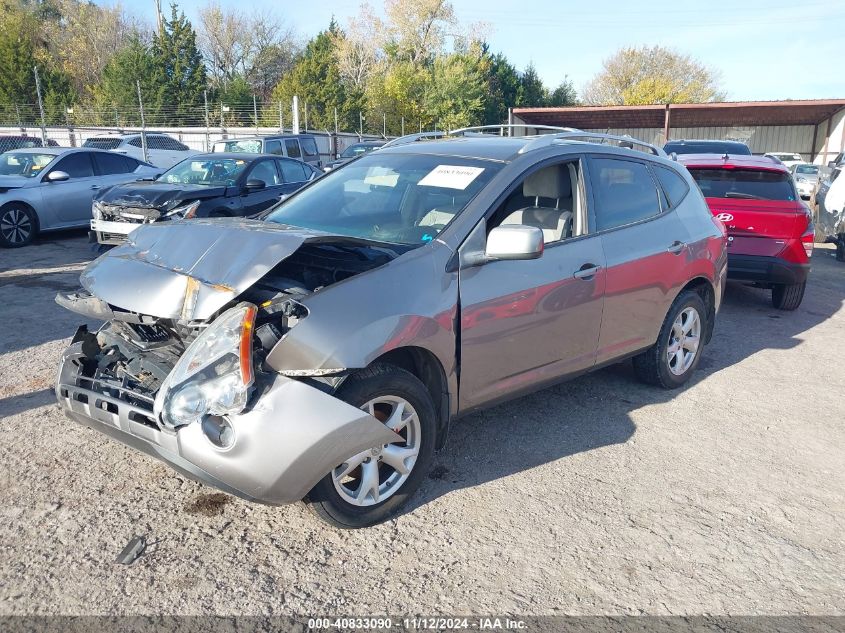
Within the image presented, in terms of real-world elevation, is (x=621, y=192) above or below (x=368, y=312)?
above

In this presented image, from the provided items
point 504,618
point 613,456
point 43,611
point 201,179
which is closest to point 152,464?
point 43,611

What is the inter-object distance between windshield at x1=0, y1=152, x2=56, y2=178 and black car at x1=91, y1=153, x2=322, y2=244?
241 centimetres

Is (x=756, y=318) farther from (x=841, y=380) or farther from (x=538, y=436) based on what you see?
(x=538, y=436)

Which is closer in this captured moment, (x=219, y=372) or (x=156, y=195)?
(x=219, y=372)

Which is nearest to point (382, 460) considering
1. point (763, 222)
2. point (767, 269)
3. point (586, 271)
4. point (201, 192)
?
point (586, 271)

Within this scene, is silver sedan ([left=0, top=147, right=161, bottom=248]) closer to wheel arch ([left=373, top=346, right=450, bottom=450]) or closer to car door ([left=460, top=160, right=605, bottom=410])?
Result: car door ([left=460, top=160, right=605, bottom=410])

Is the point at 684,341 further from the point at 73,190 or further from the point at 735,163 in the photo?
the point at 73,190

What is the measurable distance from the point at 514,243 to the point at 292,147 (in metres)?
13.9

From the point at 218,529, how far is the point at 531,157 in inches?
106

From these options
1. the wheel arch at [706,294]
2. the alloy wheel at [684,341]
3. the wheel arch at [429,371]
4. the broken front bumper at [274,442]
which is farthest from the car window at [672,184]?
the broken front bumper at [274,442]

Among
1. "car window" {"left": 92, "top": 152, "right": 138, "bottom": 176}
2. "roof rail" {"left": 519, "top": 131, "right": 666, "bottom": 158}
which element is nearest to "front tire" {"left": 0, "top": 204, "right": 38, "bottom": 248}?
"car window" {"left": 92, "top": 152, "right": 138, "bottom": 176}

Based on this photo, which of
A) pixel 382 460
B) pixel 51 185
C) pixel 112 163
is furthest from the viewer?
pixel 112 163

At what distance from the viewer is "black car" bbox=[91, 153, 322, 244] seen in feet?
30.6

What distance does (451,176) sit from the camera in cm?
408
